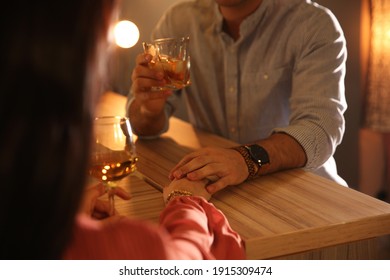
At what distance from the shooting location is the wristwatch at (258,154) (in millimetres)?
1603

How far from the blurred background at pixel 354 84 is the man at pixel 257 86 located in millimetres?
1014

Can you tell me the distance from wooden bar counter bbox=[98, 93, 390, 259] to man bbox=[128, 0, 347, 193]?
8cm

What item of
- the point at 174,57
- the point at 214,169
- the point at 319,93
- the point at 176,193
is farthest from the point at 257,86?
the point at 176,193

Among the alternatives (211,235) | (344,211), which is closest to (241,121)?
(344,211)

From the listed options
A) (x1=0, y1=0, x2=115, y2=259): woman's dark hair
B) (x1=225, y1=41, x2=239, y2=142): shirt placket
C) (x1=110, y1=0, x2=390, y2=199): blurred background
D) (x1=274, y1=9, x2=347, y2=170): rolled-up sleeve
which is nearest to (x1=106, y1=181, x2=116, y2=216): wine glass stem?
(x1=0, y1=0, x2=115, y2=259): woman's dark hair

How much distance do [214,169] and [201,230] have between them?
0.47 meters

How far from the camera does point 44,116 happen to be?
68 cm

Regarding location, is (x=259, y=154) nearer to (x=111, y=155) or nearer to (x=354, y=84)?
(x=111, y=155)

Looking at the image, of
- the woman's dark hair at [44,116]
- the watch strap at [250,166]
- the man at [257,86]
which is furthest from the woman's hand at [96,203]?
the woman's dark hair at [44,116]

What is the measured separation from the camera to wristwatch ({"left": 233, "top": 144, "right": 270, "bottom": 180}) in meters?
1.59

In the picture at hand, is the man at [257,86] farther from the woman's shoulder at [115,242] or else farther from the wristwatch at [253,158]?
the woman's shoulder at [115,242]

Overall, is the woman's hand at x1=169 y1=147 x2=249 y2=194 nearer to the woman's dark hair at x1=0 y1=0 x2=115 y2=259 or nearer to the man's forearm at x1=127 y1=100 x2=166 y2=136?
the man's forearm at x1=127 y1=100 x2=166 y2=136

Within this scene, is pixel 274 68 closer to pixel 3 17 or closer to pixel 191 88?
pixel 191 88

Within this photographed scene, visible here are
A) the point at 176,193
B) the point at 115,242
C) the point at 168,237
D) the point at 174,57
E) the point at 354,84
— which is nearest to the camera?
the point at 115,242
